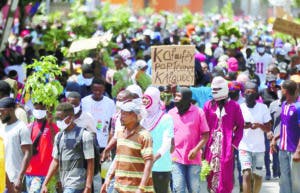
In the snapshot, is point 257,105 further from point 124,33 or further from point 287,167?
point 124,33

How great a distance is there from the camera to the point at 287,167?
41.5ft

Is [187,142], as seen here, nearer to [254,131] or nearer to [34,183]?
[34,183]

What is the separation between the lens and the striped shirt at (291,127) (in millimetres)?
12516

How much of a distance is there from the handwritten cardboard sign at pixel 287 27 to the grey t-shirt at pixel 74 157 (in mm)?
8415

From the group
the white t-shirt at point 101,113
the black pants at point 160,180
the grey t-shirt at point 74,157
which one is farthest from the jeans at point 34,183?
the white t-shirt at point 101,113

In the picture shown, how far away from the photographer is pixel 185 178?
1198 cm

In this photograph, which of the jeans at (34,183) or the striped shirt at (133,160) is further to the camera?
the jeans at (34,183)

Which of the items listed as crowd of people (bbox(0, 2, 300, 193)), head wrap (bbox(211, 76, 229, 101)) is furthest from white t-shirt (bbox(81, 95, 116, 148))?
head wrap (bbox(211, 76, 229, 101))

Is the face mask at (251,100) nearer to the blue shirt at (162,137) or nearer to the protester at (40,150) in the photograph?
the blue shirt at (162,137)

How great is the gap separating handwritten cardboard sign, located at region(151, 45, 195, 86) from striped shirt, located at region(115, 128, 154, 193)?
4.48 metres

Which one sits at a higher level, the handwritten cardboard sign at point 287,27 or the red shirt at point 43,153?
the handwritten cardboard sign at point 287,27

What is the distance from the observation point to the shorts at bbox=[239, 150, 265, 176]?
13518 millimetres

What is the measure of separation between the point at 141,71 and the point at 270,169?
2807mm

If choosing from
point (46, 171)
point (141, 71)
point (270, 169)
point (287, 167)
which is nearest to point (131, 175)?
point (46, 171)
